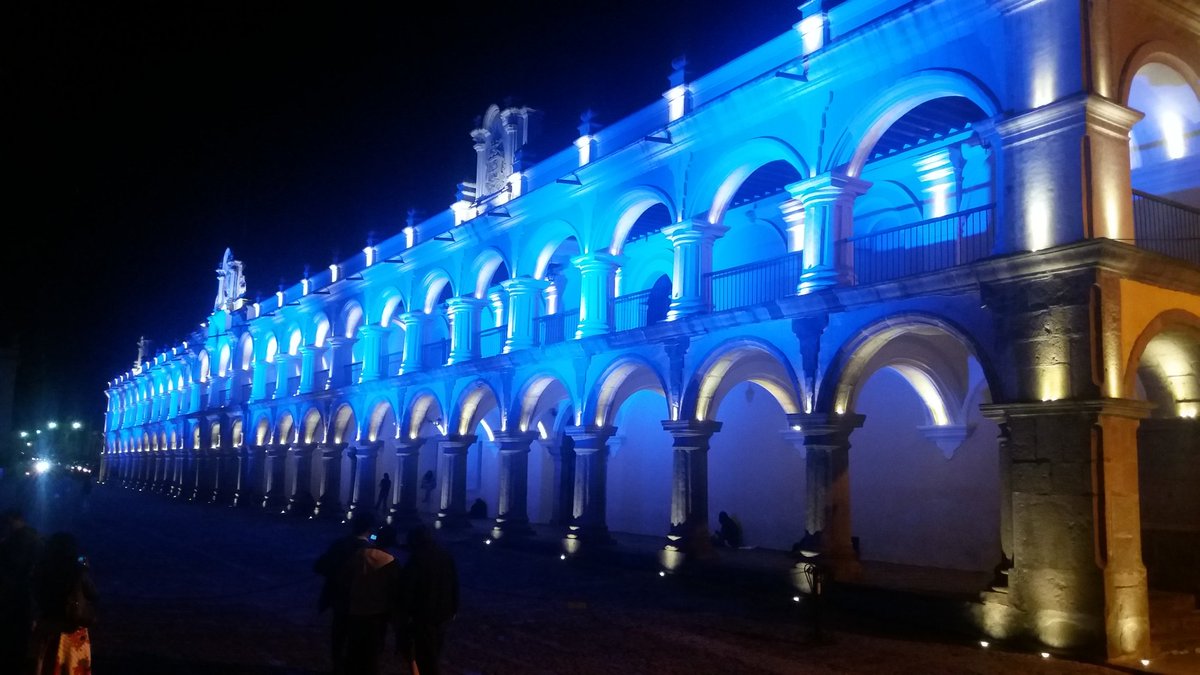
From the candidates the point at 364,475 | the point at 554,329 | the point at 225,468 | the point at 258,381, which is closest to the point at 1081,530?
the point at 554,329

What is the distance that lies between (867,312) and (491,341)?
12.8m

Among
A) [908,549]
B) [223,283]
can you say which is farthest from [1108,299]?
[223,283]

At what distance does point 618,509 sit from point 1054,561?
1319cm

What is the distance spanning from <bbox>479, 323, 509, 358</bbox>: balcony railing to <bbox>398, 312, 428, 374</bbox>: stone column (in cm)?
167

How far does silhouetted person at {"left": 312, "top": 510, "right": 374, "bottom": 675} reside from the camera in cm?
688

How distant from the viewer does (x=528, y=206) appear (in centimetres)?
2006

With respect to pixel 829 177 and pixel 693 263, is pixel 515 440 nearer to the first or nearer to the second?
pixel 693 263

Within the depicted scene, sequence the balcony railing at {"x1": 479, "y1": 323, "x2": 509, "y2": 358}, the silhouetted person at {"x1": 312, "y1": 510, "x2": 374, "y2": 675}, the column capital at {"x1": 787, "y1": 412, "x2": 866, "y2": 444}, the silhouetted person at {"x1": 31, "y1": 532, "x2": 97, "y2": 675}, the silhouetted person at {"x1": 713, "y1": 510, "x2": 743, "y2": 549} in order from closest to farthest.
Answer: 1. the silhouetted person at {"x1": 31, "y1": 532, "x2": 97, "y2": 675}
2. the silhouetted person at {"x1": 312, "y1": 510, "x2": 374, "y2": 675}
3. the column capital at {"x1": 787, "y1": 412, "x2": 866, "y2": 444}
4. the silhouetted person at {"x1": 713, "y1": 510, "x2": 743, "y2": 549}
5. the balcony railing at {"x1": 479, "y1": 323, "x2": 509, "y2": 358}

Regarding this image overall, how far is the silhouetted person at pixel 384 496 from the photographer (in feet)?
82.7

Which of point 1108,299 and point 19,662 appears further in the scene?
point 1108,299

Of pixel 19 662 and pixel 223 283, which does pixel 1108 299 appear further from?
pixel 223 283

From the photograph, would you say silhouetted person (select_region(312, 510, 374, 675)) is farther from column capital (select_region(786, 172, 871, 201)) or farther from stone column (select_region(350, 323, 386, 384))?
stone column (select_region(350, 323, 386, 384))

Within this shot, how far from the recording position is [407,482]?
24375mm

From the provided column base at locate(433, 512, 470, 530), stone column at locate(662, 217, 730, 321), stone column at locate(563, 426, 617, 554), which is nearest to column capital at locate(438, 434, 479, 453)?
column base at locate(433, 512, 470, 530)
